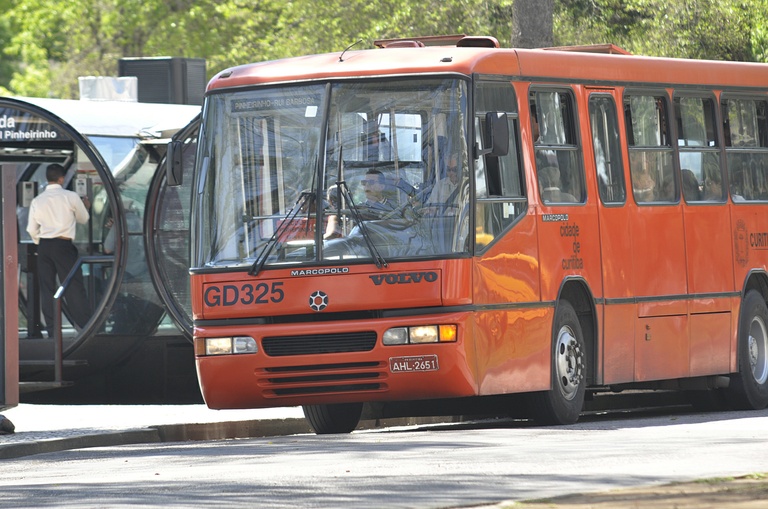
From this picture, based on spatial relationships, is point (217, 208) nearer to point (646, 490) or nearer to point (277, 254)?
point (277, 254)

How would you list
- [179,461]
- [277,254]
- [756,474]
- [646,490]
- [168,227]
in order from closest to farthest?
[646,490] → [756,474] → [179,461] → [277,254] → [168,227]

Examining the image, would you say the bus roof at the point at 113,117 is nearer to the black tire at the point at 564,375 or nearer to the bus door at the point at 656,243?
the bus door at the point at 656,243

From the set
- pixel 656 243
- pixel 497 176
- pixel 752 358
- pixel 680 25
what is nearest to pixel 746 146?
pixel 752 358

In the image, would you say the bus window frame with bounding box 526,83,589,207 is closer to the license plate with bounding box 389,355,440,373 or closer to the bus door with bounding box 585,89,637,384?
the bus door with bounding box 585,89,637,384

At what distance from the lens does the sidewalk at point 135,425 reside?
46.2 feet

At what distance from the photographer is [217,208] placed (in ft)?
45.3

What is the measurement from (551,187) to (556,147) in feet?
1.13

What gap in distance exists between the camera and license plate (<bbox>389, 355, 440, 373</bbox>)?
13023mm

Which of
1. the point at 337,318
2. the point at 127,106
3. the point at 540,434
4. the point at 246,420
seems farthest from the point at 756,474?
the point at 127,106

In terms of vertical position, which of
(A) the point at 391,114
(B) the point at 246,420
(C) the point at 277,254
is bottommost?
(B) the point at 246,420

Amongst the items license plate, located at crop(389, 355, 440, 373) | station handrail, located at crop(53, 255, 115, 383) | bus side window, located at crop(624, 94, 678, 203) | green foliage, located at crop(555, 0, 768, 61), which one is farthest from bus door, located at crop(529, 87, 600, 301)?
green foliage, located at crop(555, 0, 768, 61)

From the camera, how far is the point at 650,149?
15.7 meters

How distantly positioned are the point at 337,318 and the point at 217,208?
1.32 m

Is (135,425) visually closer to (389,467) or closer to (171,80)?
(389,467)
